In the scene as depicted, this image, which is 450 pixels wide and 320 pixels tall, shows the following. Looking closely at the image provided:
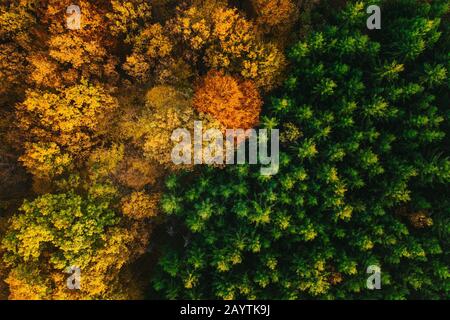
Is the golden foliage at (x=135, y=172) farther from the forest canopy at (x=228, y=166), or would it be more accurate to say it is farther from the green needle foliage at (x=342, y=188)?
the green needle foliage at (x=342, y=188)

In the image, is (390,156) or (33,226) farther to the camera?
(390,156)

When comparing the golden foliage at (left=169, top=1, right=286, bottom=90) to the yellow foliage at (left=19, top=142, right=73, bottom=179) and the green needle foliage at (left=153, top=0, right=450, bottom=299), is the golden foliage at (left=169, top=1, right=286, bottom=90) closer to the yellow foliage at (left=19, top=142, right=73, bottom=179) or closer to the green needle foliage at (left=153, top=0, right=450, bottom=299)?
the green needle foliage at (left=153, top=0, right=450, bottom=299)

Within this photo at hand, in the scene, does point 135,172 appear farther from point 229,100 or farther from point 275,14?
point 275,14

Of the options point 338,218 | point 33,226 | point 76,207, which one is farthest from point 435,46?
point 33,226

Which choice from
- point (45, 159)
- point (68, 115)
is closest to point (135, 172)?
point (68, 115)

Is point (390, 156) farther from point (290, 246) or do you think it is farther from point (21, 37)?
point (21, 37)

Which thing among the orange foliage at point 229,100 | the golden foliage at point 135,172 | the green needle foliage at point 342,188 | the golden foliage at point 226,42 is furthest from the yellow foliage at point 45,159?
the golden foliage at point 226,42
